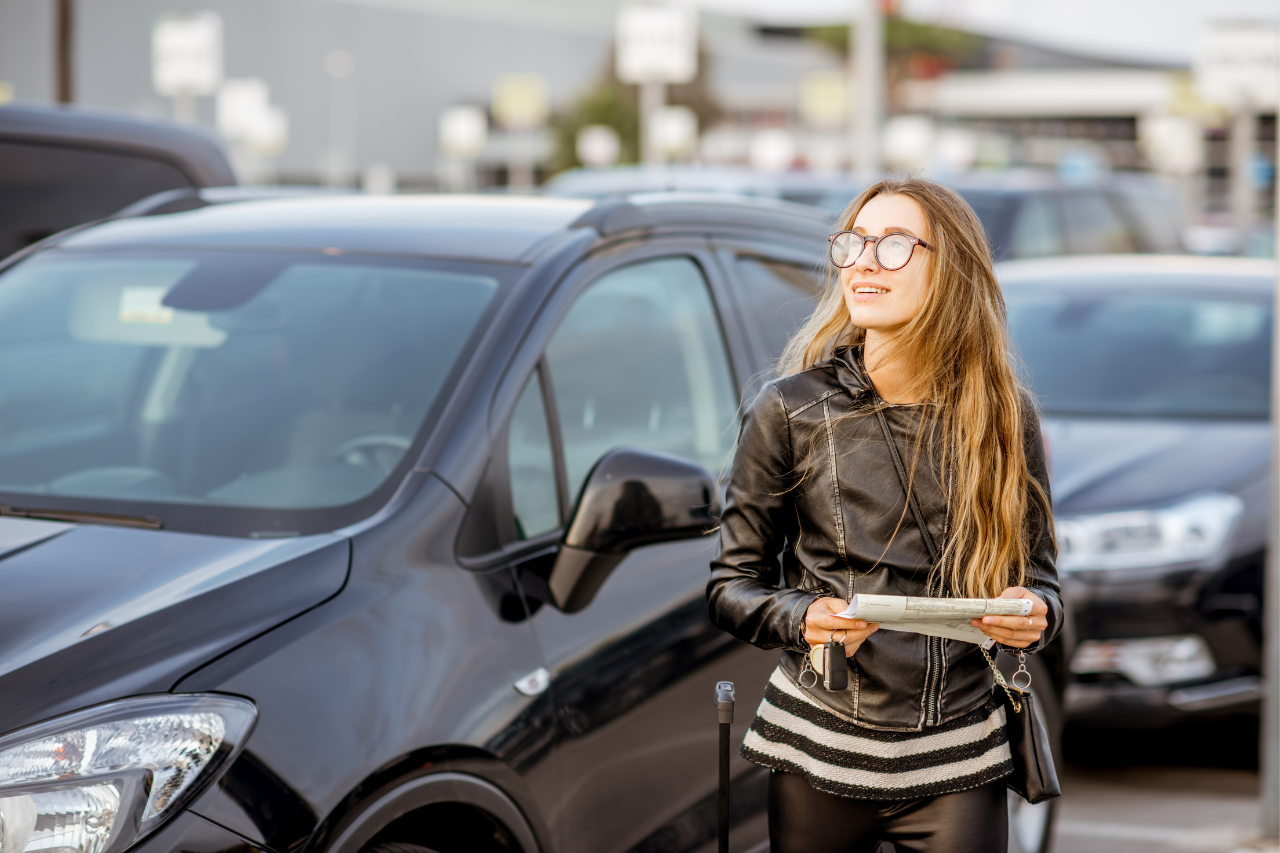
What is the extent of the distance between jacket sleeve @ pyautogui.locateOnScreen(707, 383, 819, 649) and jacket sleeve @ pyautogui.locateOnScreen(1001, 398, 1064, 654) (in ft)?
1.21

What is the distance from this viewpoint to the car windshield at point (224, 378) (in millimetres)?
2998

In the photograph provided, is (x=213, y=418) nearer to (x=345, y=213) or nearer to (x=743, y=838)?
(x=345, y=213)

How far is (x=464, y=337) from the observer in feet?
10.2

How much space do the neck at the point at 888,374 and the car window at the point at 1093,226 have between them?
10.5 m

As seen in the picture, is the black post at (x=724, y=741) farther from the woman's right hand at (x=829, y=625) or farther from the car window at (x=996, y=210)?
the car window at (x=996, y=210)

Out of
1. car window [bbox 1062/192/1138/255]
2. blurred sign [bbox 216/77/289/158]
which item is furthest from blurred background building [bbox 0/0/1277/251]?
car window [bbox 1062/192/1138/255]

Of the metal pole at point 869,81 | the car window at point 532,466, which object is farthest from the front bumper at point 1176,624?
the metal pole at point 869,81

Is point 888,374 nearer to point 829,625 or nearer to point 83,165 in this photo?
point 829,625

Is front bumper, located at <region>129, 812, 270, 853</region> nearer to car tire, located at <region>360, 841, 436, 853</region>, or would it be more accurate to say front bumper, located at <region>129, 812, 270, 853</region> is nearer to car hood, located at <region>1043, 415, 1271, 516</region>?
car tire, located at <region>360, 841, 436, 853</region>

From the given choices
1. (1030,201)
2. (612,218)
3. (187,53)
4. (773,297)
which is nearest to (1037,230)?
(1030,201)

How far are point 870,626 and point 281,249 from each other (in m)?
1.83

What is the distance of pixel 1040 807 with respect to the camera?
4305 millimetres

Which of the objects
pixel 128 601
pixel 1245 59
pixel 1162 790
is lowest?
pixel 1162 790

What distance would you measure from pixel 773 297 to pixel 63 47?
6693mm
